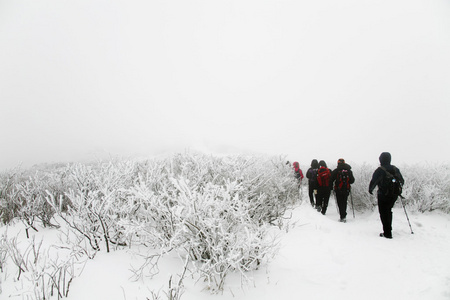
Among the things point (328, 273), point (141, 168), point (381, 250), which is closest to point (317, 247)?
point (328, 273)

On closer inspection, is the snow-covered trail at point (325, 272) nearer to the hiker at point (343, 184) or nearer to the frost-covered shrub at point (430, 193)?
the frost-covered shrub at point (430, 193)

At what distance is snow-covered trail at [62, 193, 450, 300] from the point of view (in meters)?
2.54

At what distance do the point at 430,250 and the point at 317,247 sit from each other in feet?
7.13

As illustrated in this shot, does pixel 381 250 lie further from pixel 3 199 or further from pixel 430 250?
pixel 3 199

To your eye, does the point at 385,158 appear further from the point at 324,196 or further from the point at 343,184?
the point at 324,196

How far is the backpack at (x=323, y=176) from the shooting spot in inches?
274

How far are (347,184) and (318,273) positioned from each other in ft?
13.3

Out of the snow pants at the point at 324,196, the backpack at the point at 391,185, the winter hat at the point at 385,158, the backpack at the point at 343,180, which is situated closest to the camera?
the backpack at the point at 391,185

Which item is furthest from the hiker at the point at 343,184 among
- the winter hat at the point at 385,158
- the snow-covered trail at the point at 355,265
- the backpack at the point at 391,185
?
the backpack at the point at 391,185

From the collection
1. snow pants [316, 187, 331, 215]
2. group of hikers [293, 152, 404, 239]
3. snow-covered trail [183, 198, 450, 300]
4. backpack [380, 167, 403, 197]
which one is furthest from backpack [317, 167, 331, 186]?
backpack [380, 167, 403, 197]

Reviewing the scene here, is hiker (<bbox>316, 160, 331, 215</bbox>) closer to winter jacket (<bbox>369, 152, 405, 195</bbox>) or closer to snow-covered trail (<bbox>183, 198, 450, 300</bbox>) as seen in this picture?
snow-covered trail (<bbox>183, 198, 450, 300</bbox>)

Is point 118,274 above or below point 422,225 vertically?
above

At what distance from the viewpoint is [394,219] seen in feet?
19.1

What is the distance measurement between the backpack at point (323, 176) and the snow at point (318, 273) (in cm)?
236
